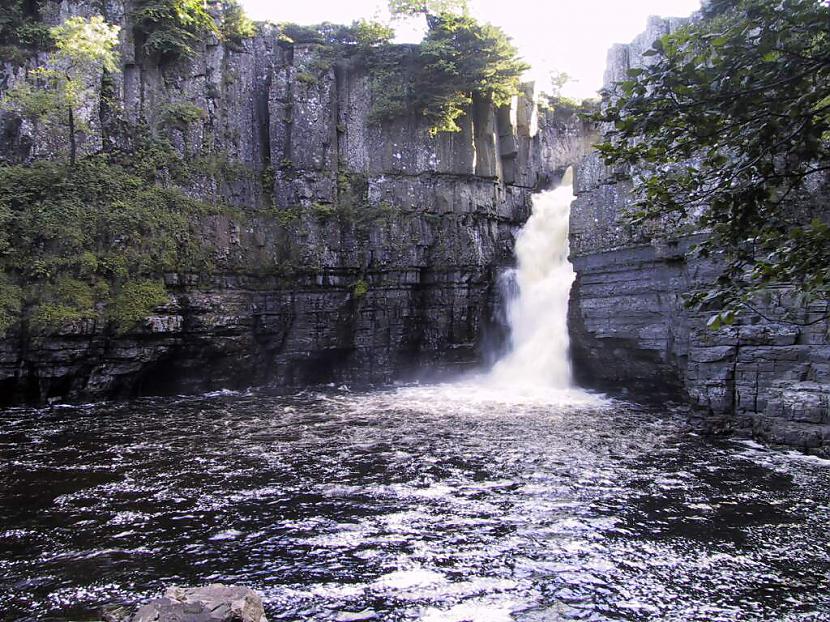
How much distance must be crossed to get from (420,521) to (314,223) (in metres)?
18.5

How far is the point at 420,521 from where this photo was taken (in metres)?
9.72

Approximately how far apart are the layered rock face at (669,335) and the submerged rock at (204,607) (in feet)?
35.2

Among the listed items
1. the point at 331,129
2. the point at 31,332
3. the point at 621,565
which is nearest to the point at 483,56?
the point at 331,129

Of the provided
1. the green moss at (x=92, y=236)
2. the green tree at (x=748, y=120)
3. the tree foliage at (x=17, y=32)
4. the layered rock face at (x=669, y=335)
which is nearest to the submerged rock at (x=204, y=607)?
the green tree at (x=748, y=120)

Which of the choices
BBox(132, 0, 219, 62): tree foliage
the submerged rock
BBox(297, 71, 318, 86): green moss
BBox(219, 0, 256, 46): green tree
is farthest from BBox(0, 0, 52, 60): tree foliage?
the submerged rock

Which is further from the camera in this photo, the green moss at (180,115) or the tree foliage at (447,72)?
the tree foliage at (447,72)

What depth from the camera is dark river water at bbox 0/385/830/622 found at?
24.1 feet

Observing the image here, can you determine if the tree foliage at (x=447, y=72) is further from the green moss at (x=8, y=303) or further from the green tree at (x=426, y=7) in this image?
the green moss at (x=8, y=303)

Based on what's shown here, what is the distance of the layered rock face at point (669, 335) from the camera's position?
1477 centimetres

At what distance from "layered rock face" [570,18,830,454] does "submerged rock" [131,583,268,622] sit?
35.2ft

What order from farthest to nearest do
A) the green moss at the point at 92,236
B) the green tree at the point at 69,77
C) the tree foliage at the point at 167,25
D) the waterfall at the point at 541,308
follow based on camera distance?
the waterfall at the point at 541,308
the tree foliage at the point at 167,25
the green tree at the point at 69,77
the green moss at the point at 92,236

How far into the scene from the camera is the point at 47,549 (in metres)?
8.56

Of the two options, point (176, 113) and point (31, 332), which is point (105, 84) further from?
point (31, 332)

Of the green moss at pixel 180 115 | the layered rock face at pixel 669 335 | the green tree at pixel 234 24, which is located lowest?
the layered rock face at pixel 669 335
